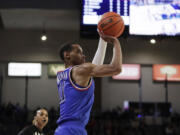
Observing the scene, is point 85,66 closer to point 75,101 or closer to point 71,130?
point 75,101

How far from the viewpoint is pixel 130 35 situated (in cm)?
741

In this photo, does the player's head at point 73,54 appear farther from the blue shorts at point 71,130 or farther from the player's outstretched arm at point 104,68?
the blue shorts at point 71,130

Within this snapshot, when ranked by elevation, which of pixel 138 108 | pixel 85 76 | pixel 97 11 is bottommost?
pixel 138 108

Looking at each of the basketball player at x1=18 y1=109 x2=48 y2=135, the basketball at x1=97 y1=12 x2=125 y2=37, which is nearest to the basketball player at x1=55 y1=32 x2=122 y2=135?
the basketball at x1=97 y1=12 x2=125 y2=37

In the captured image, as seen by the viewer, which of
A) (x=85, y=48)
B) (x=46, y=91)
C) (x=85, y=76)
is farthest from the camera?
(x=46, y=91)

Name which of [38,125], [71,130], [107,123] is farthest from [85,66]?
[107,123]

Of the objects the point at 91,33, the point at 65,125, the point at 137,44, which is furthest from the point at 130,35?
the point at 65,125

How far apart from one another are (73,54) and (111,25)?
0.46 m

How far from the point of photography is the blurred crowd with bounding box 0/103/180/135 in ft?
32.5

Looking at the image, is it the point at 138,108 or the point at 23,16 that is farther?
the point at 138,108

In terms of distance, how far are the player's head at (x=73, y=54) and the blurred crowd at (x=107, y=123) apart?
6.87 metres

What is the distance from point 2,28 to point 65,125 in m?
9.45

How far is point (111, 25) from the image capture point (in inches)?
113

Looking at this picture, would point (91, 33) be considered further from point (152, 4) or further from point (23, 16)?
point (23, 16)
